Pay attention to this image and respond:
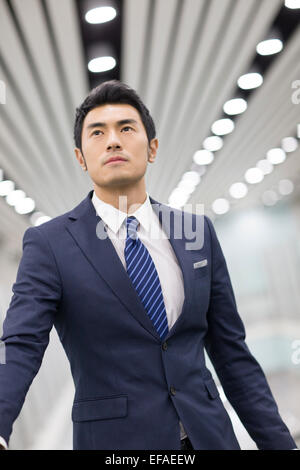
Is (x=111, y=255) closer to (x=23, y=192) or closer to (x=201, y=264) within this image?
(x=201, y=264)

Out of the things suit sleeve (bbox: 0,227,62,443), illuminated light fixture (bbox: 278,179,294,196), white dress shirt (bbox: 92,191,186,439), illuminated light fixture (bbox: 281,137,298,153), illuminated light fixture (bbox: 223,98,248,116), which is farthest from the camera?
illuminated light fixture (bbox: 278,179,294,196)

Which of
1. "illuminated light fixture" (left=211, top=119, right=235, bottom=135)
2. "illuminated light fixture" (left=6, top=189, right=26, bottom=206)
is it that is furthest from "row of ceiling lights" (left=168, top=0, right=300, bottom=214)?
"illuminated light fixture" (left=6, top=189, right=26, bottom=206)

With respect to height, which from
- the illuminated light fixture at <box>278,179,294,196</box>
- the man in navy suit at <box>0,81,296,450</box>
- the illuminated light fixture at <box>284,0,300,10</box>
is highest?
the illuminated light fixture at <box>284,0,300,10</box>

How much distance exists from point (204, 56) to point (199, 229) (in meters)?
2.73

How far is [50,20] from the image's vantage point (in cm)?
354

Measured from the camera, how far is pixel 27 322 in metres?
1.45

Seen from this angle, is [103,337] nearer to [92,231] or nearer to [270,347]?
[92,231]

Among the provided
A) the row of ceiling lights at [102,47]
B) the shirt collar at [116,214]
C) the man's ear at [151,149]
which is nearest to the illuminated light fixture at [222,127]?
the row of ceiling lights at [102,47]

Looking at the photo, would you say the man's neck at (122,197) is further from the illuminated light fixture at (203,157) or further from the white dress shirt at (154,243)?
the illuminated light fixture at (203,157)

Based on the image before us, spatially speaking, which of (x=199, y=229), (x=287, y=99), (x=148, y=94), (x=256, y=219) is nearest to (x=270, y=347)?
(x=256, y=219)

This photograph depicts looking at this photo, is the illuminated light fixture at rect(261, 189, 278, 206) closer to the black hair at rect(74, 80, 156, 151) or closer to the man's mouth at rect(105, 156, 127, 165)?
the black hair at rect(74, 80, 156, 151)

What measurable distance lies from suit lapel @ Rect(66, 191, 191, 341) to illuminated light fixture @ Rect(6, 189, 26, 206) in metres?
3.99

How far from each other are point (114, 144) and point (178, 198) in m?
5.86

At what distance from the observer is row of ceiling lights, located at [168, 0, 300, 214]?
14.2 ft
